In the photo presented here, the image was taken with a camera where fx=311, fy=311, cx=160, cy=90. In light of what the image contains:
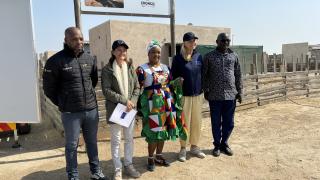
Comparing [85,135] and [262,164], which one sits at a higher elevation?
[85,135]

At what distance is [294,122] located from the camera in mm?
7309

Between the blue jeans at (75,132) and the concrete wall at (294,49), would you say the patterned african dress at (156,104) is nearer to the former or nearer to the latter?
the blue jeans at (75,132)

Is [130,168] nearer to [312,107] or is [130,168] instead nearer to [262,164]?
[262,164]

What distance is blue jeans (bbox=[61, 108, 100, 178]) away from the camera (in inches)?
147

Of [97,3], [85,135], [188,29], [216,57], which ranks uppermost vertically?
[188,29]

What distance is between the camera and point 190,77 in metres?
4.64

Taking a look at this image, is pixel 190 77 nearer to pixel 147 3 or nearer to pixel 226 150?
pixel 226 150

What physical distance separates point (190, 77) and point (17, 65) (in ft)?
8.68

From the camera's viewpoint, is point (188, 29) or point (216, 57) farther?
point (188, 29)

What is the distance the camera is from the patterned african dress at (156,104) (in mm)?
4285

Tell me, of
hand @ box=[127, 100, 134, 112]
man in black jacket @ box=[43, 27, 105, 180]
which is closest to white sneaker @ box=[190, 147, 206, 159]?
hand @ box=[127, 100, 134, 112]

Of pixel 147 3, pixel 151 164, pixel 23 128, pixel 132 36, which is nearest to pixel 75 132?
pixel 151 164

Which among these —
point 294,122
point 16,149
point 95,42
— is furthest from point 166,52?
point 16,149

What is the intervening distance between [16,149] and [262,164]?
4.37 metres
